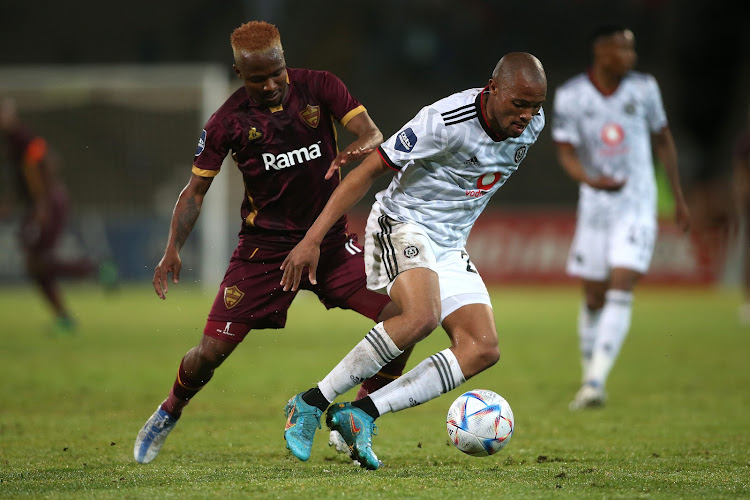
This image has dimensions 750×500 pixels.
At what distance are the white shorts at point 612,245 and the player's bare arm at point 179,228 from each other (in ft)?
10.9

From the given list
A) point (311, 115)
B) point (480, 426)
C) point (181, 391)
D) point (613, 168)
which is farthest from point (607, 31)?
point (181, 391)

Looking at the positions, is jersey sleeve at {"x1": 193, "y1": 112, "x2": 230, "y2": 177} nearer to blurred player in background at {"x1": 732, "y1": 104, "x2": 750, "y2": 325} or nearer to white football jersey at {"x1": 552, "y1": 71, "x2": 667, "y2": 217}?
white football jersey at {"x1": 552, "y1": 71, "x2": 667, "y2": 217}

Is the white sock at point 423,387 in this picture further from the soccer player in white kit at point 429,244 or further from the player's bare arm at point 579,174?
the player's bare arm at point 579,174

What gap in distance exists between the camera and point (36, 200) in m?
11.6

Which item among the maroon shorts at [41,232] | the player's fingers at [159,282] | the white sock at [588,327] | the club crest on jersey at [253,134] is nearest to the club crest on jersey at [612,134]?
the white sock at [588,327]

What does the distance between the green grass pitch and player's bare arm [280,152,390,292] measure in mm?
852

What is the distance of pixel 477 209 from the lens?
4.80 meters

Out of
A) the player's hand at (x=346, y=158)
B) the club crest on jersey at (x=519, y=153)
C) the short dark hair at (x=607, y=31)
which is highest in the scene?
the short dark hair at (x=607, y=31)

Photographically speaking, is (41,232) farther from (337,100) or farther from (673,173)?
(337,100)

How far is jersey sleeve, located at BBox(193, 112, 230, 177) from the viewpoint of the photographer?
184 inches

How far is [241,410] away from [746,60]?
759 inches

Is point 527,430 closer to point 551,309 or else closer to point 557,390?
point 557,390

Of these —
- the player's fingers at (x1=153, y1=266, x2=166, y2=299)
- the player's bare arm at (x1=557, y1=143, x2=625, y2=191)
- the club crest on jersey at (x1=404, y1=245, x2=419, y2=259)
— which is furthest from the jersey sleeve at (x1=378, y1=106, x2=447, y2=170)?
the player's bare arm at (x1=557, y1=143, x2=625, y2=191)

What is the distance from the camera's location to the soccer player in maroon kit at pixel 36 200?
1133 cm
